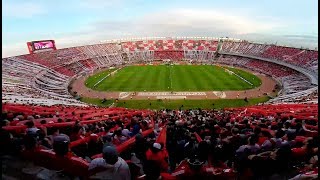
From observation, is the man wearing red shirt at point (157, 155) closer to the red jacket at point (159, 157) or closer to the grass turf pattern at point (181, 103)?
the red jacket at point (159, 157)

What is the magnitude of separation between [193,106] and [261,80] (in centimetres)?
2242

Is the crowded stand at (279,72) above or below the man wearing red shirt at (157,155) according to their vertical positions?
below

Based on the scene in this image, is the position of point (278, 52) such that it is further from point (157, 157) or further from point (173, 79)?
point (157, 157)

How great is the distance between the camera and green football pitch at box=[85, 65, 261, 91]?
55.3 metres

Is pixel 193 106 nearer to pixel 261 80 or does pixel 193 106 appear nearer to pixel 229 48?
pixel 261 80

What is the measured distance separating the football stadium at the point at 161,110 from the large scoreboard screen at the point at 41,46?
0.25 metres

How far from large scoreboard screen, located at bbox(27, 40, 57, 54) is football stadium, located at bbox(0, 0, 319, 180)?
245 mm

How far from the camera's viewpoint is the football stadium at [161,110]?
6840 mm

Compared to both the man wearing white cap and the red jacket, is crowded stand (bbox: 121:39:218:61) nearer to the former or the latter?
the red jacket

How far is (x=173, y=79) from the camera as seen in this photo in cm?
6219

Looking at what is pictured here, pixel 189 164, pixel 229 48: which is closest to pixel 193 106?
pixel 189 164

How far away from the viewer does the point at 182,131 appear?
1210cm

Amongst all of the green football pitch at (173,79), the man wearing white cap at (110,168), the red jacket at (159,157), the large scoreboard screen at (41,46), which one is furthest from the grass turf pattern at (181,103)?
the man wearing white cap at (110,168)

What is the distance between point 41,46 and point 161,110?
51.7 metres
